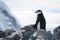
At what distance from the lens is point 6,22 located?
122 ft

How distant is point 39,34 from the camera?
15.0 meters

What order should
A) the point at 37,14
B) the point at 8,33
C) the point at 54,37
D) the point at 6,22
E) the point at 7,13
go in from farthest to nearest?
the point at 7,13
the point at 6,22
the point at 37,14
the point at 8,33
the point at 54,37

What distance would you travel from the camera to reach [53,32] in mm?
15789

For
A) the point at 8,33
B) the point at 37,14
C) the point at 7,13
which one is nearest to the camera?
the point at 8,33

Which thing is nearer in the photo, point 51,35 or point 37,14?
point 51,35

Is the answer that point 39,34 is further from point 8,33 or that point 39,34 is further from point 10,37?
point 8,33

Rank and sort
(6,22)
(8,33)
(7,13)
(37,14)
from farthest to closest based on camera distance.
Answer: (7,13)
(6,22)
(37,14)
(8,33)

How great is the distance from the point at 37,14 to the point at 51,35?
536 cm

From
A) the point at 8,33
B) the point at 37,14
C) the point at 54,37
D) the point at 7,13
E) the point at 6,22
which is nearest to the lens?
the point at 54,37

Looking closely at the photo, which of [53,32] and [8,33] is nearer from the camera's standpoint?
[53,32]

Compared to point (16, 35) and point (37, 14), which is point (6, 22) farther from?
point (16, 35)

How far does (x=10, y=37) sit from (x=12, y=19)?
22108 millimetres

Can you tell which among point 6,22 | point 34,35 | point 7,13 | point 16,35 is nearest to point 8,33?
point 16,35

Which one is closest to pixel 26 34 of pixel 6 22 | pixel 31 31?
pixel 31 31
